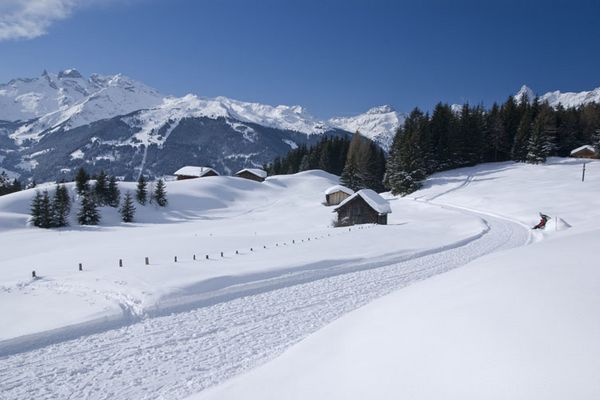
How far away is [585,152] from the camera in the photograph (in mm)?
71562

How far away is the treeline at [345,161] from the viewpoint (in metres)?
77.4

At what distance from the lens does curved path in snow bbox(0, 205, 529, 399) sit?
7.82 meters

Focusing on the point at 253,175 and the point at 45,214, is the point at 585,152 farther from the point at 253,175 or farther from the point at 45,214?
the point at 45,214

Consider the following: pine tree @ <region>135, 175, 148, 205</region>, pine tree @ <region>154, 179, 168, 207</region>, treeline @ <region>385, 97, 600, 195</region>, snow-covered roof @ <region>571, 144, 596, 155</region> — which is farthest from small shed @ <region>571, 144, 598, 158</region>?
pine tree @ <region>135, 175, 148, 205</region>

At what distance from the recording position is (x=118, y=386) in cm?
782

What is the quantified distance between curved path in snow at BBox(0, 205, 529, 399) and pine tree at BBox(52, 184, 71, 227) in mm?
50404

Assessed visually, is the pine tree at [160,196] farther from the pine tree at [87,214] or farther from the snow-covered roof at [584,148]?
the snow-covered roof at [584,148]

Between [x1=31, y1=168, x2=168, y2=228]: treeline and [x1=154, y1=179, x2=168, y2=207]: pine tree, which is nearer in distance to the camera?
[x1=31, y1=168, x2=168, y2=228]: treeline

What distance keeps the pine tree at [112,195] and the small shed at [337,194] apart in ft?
123

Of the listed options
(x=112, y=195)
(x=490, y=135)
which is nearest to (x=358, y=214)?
(x=112, y=195)

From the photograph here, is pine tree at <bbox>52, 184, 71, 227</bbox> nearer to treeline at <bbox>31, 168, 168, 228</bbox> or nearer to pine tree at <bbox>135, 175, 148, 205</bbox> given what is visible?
treeline at <bbox>31, 168, 168, 228</bbox>

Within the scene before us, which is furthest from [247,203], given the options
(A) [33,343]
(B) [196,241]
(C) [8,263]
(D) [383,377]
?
(D) [383,377]

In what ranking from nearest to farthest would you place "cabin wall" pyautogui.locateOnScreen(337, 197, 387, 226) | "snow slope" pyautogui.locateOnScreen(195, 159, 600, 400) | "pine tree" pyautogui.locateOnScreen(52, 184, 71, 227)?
"snow slope" pyautogui.locateOnScreen(195, 159, 600, 400), "cabin wall" pyautogui.locateOnScreen(337, 197, 387, 226), "pine tree" pyautogui.locateOnScreen(52, 184, 71, 227)

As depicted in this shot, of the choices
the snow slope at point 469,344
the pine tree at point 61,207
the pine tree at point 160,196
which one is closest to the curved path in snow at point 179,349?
the snow slope at point 469,344
